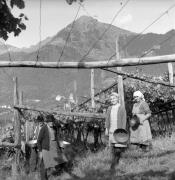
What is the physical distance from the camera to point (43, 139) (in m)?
8.63

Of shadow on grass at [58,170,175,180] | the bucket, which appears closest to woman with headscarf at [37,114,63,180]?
shadow on grass at [58,170,175,180]

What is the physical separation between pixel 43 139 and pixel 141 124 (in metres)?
2.30

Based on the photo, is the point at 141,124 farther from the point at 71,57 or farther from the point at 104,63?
the point at 71,57

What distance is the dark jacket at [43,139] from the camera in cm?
852

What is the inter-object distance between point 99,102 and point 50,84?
295 feet

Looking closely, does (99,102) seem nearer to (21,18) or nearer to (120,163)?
(120,163)

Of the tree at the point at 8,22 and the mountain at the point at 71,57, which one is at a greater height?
the mountain at the point at 71,57

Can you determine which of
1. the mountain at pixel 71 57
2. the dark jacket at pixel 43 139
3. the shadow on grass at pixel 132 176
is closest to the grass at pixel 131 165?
the shadow on grass at pixel 132 176

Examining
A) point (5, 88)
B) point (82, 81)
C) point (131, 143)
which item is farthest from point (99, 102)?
point (5, 88)

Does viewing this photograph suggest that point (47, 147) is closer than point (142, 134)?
Yes

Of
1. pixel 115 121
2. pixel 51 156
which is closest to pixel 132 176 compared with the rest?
pixel 115 121

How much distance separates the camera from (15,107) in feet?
30.5

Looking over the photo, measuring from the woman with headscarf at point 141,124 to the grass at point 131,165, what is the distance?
9.0 inches

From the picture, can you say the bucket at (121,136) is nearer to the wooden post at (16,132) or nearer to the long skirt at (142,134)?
the long skirt at (142,134)
